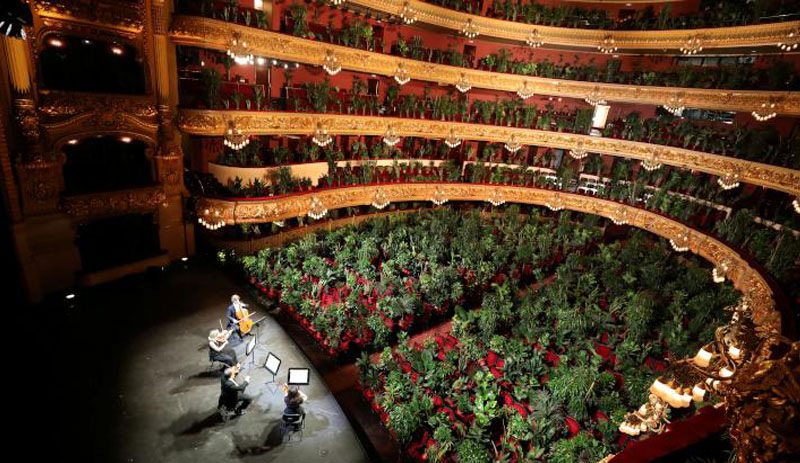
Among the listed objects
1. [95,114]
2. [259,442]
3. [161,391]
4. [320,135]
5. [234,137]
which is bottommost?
[259,442]

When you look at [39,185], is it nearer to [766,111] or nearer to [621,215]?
[621,215]

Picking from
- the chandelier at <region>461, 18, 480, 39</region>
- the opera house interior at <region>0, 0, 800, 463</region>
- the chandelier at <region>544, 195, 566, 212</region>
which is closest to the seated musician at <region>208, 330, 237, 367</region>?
the opera house interior at <region>0, 0, 800, 463</region>

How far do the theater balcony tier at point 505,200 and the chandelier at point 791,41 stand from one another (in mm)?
7878

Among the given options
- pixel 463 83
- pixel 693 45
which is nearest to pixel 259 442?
pixel 463 83

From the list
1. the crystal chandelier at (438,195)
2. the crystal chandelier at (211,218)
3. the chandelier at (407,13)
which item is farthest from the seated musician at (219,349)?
the chandelier at (407,13)

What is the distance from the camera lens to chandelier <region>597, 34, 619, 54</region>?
69.3 feet

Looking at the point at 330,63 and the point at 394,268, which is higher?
the point at 330,63

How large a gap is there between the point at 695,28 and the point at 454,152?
1350 centimetres

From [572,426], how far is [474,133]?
55.0 ft

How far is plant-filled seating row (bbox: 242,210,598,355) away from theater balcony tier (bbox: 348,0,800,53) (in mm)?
10020

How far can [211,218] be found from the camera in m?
14.8

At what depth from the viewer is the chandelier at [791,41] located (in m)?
15.0

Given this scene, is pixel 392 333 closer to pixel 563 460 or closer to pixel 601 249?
pixel 563 460

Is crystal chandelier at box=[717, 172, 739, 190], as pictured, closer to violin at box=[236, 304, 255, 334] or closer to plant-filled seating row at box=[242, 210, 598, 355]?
plant-filled seating row at box=[242, 210, 598, 355]
